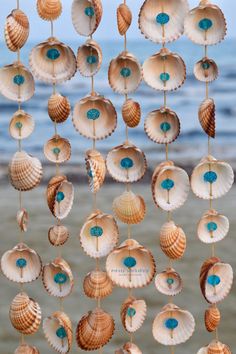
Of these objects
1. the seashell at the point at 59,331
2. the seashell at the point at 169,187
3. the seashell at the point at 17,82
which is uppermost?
the seashell at the point at 17,82

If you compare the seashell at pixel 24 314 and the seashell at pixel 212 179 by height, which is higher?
the seashell at pixel 212 179

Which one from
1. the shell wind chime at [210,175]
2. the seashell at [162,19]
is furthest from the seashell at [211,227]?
the seashell at [162,19]

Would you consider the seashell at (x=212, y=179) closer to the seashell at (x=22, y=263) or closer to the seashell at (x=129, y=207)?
the seashell at (x=129, y=207)

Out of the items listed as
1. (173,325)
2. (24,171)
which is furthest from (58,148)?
(173,325)

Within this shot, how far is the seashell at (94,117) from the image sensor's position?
2.47 feet

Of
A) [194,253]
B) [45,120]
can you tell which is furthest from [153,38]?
[45,120]

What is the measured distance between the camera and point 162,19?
2.38ft

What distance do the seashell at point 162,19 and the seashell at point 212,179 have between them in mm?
151

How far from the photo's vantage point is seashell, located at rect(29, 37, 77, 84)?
752 mm

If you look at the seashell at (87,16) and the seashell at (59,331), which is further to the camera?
the seashell at (59,331)

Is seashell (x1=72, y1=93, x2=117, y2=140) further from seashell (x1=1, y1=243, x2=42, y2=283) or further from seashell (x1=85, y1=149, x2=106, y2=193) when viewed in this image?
seashell (x1=1, y1=243, x2=42, y2=283)

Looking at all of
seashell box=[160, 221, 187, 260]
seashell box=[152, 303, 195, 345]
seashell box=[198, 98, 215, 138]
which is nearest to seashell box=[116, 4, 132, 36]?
seashell box=[198, 98, 215, 138]

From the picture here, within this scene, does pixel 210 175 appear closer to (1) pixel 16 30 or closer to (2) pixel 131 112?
(2) pixel 131 112

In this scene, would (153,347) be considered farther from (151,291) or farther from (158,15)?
(158,15)
